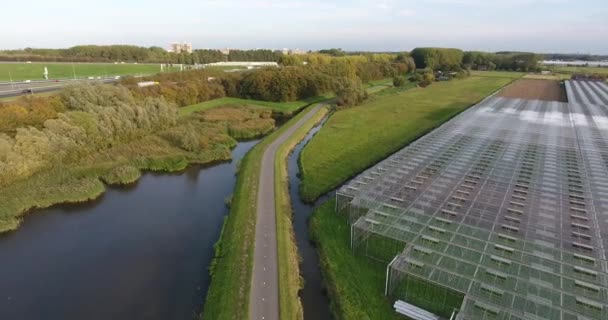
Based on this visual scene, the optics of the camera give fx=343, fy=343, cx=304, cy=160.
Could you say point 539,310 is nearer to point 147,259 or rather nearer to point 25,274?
point 147,259

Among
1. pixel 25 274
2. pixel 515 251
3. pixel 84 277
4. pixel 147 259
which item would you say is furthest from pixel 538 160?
pixel 25 274

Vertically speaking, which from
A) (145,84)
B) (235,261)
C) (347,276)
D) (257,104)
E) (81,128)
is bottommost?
(347,276)

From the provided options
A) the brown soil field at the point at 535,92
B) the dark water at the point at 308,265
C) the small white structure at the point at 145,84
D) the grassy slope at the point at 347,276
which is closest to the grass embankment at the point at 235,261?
the dark water at the point at 308,265

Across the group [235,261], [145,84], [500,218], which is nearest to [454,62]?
[145,84]

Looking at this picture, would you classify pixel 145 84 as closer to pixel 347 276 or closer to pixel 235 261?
pixel 235 261

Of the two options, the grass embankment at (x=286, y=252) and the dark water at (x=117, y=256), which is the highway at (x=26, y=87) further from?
the grass embankment at (x=286, y=252)

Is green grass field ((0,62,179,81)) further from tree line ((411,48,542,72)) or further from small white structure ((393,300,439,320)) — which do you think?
tree line ((411,48,542,72))
